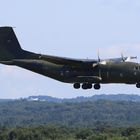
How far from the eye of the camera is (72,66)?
3546 inches

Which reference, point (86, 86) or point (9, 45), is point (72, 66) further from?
point (9, 45)

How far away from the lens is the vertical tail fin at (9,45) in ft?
312

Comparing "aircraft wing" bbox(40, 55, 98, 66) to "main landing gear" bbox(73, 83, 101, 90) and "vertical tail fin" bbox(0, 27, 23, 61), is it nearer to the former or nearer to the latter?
"main landing gear" bbox(73, 83, 101, 90)

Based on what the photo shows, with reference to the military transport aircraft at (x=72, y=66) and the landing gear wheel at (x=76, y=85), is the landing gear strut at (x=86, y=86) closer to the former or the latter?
the military transport aircraft at (x=72, y=66)

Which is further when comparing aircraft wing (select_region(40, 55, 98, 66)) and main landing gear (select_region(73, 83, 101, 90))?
main landing gear (select_region(73, 83, 101, 90))

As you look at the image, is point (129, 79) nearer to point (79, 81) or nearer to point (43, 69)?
point (79, 81)

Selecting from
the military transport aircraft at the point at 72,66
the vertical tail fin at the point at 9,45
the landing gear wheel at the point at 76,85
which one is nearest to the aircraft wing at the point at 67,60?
the military transport aircraft at the point at 72,66

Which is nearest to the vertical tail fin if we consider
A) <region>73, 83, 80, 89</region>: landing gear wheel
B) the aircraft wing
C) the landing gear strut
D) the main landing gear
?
the aircraft wing

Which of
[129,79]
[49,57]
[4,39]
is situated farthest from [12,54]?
[129,79]

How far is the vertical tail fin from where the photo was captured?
3748 inches

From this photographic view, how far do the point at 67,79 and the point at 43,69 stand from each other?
171 inches

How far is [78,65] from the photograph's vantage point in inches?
3526

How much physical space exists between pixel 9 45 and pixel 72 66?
10.2m

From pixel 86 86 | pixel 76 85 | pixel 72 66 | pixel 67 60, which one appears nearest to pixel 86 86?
pixel 86 86
